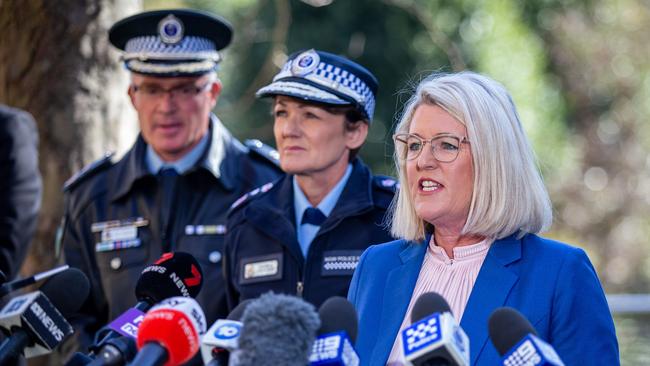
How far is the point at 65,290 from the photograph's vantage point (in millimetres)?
3189

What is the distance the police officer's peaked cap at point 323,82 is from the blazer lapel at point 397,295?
125 cm

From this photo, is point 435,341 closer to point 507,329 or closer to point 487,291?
point 507,329

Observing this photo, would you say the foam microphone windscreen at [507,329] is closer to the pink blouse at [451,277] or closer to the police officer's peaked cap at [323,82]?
the pink blouse at [451,277]

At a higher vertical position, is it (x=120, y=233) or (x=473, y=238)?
(x=473, y=238)

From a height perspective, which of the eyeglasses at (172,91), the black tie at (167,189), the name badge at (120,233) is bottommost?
the name badge at (120,233)

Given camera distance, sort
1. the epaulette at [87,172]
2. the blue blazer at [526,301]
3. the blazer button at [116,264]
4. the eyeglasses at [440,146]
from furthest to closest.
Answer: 1. the epaulette at [87,172]
2. the blazer button at [116,264]
3. the eyeglasses at [440,146]
4. the blue blazer at [526,301]

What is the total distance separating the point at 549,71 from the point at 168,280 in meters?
16.1

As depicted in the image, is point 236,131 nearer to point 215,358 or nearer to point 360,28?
point 360,28

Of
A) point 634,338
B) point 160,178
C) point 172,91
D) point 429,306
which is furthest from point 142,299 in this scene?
point 634,338

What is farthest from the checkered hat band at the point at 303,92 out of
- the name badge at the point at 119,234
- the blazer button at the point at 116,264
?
the blazer button at the point at 116,264

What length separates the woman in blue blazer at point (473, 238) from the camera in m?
3.54

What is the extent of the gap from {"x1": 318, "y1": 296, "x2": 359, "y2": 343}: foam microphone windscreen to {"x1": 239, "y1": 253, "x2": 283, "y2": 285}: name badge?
2361 mm

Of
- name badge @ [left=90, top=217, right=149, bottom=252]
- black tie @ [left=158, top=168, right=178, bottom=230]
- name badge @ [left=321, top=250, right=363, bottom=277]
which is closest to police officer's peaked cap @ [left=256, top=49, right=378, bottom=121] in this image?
name badge @ [left=321, top=250, right=363, bottom=277]

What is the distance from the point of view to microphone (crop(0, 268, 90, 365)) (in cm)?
299
